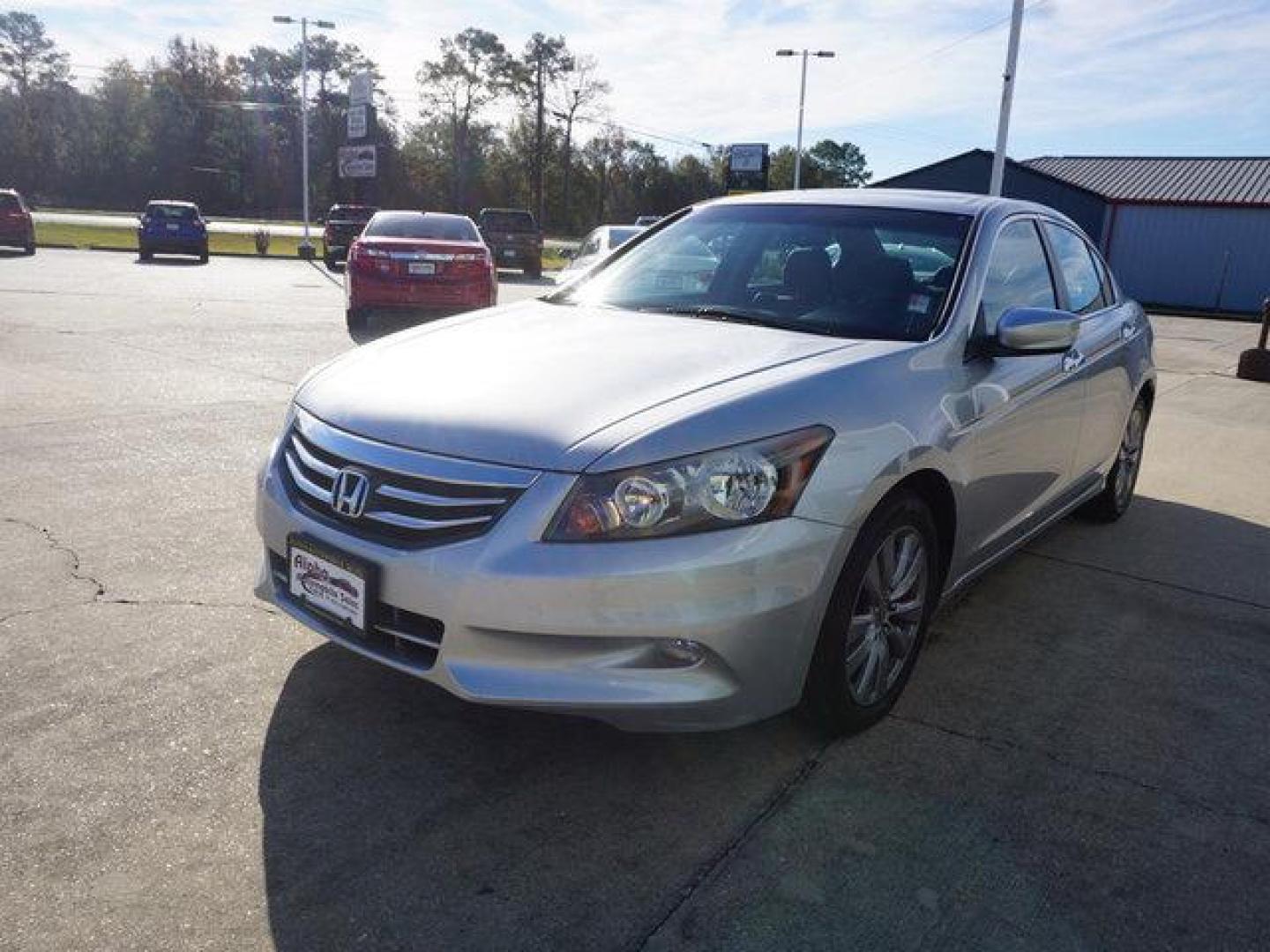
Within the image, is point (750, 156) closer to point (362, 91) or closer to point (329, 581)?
point (362, 91)

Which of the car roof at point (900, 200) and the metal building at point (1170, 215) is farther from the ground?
the metal building at point (1170, 215)

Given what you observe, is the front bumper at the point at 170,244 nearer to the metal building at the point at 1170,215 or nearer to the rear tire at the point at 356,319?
the rear tire at the point at 356,319

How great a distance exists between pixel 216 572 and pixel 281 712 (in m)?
1.27

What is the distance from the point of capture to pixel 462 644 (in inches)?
99.5

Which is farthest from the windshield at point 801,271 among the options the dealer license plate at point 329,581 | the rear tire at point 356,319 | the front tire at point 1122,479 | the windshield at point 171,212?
the windshield at point 171,212

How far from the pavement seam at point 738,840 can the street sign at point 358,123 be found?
46.1 metres

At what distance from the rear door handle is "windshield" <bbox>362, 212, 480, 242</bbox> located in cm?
1060

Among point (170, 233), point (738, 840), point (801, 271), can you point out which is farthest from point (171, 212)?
point (738, 840)

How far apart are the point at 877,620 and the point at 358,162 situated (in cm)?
4627

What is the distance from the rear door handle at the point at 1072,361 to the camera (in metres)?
4.21

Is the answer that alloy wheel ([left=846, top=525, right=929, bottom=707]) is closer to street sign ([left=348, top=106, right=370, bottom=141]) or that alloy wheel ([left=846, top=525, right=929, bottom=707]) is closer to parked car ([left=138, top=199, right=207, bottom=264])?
parked car ([left=138, top=199, right=207, bottom=264])

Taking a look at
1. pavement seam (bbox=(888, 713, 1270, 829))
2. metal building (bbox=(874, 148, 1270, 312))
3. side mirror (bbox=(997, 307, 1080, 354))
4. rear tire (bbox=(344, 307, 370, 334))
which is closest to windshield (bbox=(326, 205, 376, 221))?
metal building (bbox=(874, 148, 1270, 312))

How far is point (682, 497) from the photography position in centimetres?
252

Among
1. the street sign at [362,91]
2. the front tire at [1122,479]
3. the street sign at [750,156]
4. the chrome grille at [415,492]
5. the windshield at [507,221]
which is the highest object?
the street sign at [362,91]
